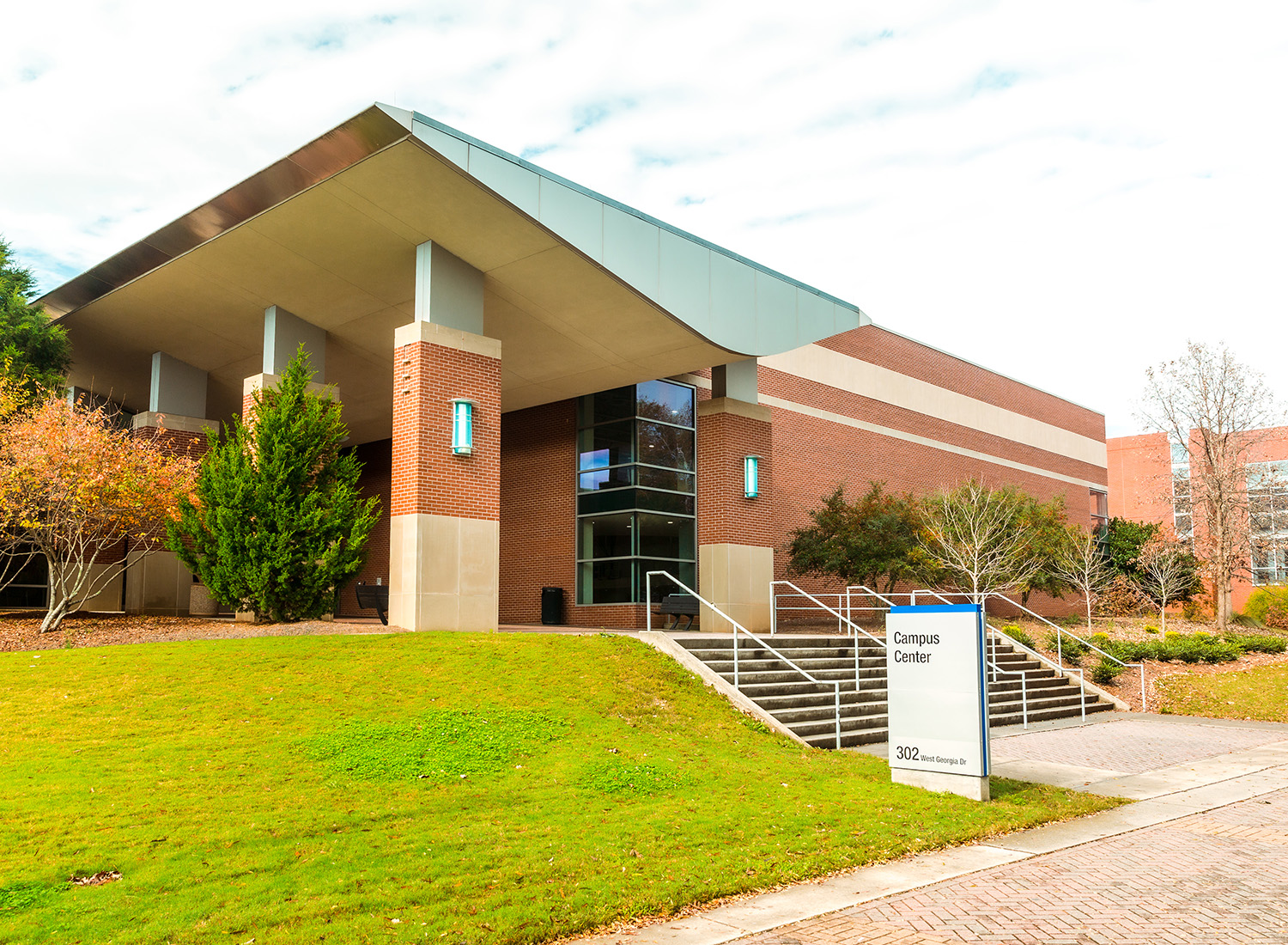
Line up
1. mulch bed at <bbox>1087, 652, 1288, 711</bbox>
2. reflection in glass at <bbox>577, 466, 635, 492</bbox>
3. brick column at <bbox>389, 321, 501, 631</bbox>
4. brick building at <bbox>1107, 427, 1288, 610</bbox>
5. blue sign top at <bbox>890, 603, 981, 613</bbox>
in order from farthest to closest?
brick building at <bbox>1107, 427, 1288, 610</bbox> → reflection in glass at <bbox>577, 466, 635, 492</bbox> → mulch bed at <bbox>1087, 652, 1288, 711</bbox> → brick column at <bbox>389, 321, 501, 631</bbox> → blue sign top at <bbox>890, 603, 981, 613</bbox>

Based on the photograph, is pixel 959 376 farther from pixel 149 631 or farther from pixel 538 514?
pixel 149 631

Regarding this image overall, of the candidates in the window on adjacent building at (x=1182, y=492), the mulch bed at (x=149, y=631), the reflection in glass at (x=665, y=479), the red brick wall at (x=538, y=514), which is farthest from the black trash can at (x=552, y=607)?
the window on adjacent building at (x=1182, y=492)

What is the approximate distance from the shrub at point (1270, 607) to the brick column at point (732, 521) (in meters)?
22.5

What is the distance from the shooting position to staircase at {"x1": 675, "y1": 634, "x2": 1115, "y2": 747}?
12625mm

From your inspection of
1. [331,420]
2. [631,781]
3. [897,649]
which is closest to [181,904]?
[631,781]

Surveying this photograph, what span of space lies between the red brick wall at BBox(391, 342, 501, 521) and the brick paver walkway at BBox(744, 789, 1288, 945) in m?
10.2

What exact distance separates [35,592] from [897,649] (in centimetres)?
2616

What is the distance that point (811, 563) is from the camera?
81.5 ft

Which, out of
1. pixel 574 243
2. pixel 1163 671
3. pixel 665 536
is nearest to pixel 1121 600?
pixel 1163 671

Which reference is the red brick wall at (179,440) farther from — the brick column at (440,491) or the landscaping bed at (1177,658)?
the landscaping bed at (1177,658)

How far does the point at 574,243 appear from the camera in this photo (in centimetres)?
1556

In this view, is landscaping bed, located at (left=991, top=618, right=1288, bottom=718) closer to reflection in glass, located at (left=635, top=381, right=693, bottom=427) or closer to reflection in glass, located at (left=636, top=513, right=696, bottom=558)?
reflection in glass, located at (left=636, top=513, right=696, bottom=558)

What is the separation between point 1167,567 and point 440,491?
2532 cm

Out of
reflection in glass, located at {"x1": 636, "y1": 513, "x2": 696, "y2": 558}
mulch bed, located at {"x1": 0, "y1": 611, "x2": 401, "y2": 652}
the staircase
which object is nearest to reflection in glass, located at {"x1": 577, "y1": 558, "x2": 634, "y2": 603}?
reflection in glass, located at {"x1": 636, "y1": 513, "x2": 696, "y2": 558}
